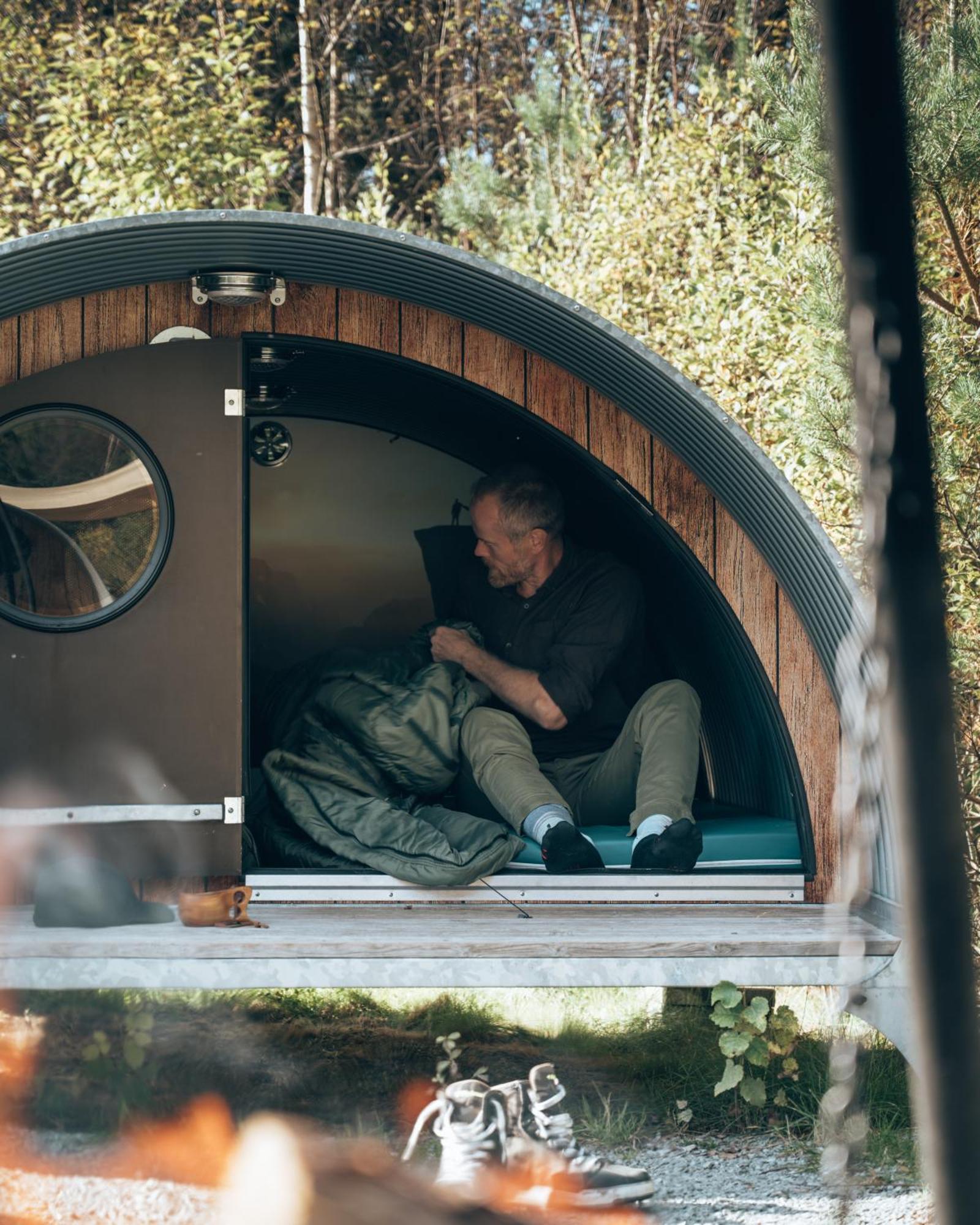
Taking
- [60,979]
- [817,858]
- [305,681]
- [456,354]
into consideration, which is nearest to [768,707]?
[817,858]

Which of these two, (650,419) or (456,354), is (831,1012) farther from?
(456,354)

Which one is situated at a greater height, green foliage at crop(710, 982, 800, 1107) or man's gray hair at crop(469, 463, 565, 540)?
man's gray hair at crop(469, 463, 565, 540)

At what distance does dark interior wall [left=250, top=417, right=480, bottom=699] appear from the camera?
650 centimetres

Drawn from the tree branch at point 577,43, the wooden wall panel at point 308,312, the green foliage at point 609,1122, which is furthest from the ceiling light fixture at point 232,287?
the tree branch at point 577,43

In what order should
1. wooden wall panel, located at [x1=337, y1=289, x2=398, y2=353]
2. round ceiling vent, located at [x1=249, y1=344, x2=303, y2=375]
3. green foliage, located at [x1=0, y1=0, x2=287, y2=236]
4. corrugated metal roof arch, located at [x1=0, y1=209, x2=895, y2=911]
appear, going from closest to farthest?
corrugated metal roof arch, located at [x1=0, y1=209, x2=895, y2=911], wooden wall panel, located at [x1=337, y1=289, x2=398, y2=353], round ceiling vent, located at [x1=249, y1=344, x2=303, y2=375], green foliage, located at [x1=0, y1=0, x2=287, y2=236]

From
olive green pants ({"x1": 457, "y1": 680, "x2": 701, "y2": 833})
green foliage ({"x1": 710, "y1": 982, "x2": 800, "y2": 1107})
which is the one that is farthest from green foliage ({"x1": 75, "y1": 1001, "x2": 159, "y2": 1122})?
green foliage ({"x1": 710, "y1": 982, "x2": 800, "y2": 1107})

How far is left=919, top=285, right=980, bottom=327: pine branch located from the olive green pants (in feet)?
7.85

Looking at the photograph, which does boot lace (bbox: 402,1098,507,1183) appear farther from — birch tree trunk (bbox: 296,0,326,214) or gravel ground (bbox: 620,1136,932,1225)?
birch tree trunk (bbox: 296,0,326,214)

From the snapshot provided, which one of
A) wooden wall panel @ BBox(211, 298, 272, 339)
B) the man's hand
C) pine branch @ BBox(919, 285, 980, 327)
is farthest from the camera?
pine branch @ BBox(919, 285, 980, 327)

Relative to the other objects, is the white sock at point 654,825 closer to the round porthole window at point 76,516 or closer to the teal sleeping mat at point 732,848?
the teal sleeping mat at point 732,848

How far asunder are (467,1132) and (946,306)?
4.18 m

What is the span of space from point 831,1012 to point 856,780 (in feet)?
13.3

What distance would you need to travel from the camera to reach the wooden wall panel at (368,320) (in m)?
4.58

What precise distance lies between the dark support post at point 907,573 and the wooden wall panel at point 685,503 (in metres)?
2.91
